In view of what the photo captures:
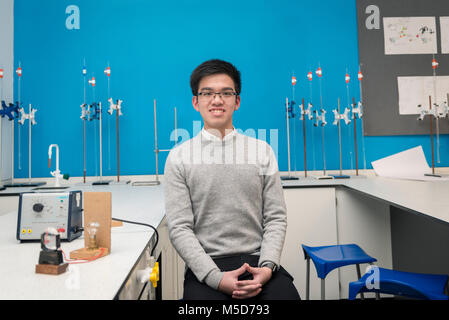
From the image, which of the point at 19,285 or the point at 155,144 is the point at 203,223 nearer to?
the point at 19,285

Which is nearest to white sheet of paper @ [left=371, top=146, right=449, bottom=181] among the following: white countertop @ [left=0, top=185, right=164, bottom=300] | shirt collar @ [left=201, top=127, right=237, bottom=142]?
shirt collar @ [left=201, top=127, right=237, bottom=142]

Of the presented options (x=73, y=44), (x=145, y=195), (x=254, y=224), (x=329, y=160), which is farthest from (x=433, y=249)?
(x=73, y=44)

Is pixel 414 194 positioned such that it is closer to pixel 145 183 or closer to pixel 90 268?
pixel 90 268

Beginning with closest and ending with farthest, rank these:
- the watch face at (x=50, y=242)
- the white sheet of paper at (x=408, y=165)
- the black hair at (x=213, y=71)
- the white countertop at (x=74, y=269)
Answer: the white countertop at (x=74, y=269), the watch face at (x=50, y=242), the black hair at (x=213, y=71), the white sheet of paper at (x=408, y=165)

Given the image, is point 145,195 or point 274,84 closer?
point 145,195

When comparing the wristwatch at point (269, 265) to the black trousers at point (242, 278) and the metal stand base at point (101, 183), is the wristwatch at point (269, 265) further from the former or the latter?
the metal stand base at point (101, 183)

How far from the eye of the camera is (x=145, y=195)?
1964 mm

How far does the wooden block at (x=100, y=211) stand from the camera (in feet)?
3.10

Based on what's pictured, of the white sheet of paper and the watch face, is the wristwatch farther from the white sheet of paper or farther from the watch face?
the white sheet of paper

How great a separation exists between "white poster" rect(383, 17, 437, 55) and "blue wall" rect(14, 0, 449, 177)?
0.95 feet

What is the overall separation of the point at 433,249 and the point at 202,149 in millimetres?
1615

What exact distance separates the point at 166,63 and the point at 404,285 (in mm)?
2264

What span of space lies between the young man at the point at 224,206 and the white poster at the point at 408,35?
207 cm

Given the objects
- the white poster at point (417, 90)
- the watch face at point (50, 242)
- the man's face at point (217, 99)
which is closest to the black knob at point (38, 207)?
the watch face at point (50, 242)
